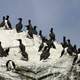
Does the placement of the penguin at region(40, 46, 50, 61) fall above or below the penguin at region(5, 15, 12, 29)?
below

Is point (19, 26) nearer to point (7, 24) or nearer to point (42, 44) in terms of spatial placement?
point (7, 24)

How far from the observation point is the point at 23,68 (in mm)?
56750

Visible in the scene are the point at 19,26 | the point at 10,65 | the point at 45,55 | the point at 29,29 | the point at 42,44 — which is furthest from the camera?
the point at 19,26

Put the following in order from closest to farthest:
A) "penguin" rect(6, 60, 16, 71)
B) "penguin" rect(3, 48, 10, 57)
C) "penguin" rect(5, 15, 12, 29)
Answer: "penguin" rect(6, 60, 16, 71) → "penguin" rect(3, 48, 10, 57) → "penguin" rect(5, 15, 12, 29)

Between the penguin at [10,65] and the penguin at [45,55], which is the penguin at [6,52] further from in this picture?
the penguin at [45,55]

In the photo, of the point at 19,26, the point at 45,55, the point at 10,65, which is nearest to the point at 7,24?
the point at 19,26

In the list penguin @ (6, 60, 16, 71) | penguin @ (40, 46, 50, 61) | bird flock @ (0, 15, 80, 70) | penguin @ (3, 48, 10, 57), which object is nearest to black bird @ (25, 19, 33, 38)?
bird flock @ (0, 15, 80, 70)

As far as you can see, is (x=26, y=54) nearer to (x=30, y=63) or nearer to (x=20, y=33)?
(x=30, y=63)

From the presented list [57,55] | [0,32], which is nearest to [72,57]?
[57,55]

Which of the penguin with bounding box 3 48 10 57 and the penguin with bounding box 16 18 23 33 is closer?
the penguin with bounding box 3 48 10 57

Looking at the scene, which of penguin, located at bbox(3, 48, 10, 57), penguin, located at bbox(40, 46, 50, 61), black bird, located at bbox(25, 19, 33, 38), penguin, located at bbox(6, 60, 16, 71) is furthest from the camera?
black bird, located at bbox(25, 19, 33, 38)

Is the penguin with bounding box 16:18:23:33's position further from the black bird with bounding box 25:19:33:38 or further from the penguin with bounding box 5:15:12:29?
the penguin with bounding box 5:15:12:29

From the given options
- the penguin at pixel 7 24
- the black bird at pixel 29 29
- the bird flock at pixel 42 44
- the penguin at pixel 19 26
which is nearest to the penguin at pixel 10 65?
the bird flock at pixel 42 44

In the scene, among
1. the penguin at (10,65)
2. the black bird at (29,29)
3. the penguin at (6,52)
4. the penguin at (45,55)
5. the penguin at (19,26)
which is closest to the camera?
the penguin at (10,65)
